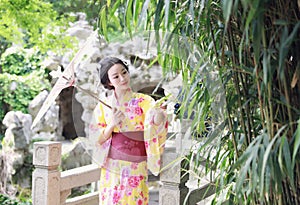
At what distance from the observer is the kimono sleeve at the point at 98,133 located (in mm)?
1914

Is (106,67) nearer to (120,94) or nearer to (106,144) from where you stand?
(120,94)

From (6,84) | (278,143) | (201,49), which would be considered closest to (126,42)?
(201,49)

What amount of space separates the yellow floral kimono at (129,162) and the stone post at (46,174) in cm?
73

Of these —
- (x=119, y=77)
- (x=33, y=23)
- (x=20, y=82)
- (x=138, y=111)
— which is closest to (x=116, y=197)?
(x=138, y=111)

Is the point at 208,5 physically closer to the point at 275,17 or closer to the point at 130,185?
the point at 275,17

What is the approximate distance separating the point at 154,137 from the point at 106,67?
376mm

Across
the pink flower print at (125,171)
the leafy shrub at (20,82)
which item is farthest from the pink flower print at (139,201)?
the leafy shrub at (20,82)

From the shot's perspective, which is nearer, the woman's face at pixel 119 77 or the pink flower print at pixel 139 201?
the woman's face at pixel 119 77

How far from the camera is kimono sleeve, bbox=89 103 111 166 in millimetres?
1914

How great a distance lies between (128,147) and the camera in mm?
→ 1957

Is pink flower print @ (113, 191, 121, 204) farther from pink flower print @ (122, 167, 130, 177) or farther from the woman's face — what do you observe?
the woman's face

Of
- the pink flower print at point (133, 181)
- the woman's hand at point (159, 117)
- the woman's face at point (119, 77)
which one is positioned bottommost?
the pink flower print at point (133, 181)

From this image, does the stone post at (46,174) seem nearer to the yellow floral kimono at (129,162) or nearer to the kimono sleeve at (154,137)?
the yellow floral kimono at (129,162)

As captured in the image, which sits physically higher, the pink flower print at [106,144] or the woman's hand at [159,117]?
the woman's hand at [159,117]
